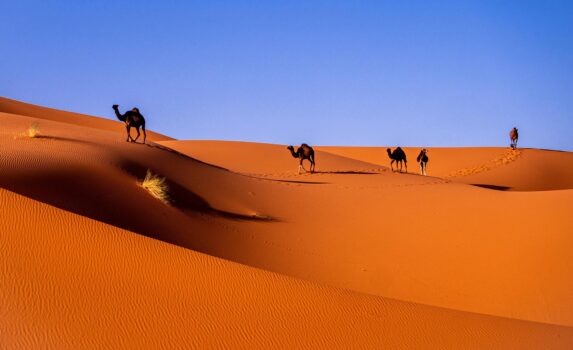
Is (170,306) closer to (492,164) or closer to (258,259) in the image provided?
(258,259)

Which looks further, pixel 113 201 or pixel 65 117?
pixel 65 117

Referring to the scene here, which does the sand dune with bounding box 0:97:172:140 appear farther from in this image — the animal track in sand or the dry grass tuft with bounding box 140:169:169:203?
the dry grass tuft with bounding box 140:169:169:203

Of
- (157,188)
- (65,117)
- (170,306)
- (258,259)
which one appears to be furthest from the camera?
(65,117)

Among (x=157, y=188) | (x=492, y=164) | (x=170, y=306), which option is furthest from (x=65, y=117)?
(x=170, y=306)

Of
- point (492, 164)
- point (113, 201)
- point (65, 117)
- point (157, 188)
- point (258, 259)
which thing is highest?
point (65, 117)

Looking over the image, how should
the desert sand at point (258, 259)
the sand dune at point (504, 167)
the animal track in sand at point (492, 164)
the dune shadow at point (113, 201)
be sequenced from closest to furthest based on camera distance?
1. the desert sand at point (258, 259)
2. the dune shadow at point (113, 201)
3. the sand dune at point (504, 167)
4. the animal track in sand at point (492, 164)

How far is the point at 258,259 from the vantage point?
1102 cm

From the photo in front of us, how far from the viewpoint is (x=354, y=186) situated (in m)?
21.9

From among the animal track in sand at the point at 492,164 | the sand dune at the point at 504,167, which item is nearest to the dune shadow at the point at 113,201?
the sand dune at the point at 504,167

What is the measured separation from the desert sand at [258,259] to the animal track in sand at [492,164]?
23.1 meters

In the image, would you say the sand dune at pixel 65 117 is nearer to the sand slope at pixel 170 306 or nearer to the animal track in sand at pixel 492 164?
the animal track in sand at pixel 492 164

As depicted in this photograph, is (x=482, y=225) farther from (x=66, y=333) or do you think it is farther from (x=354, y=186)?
(x=66, y=333)

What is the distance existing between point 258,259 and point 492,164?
38752 mm

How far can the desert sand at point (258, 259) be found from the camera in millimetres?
5801
